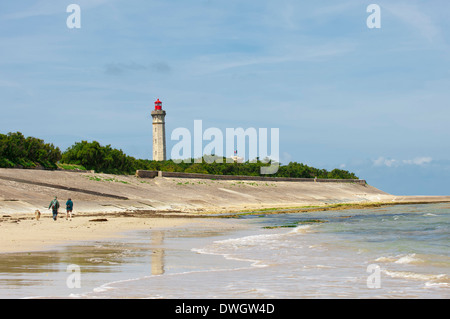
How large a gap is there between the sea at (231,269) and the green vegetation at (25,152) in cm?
4658

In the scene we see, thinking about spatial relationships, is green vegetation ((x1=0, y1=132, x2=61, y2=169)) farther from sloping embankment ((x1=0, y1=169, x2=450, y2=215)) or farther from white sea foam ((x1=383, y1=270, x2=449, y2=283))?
white sea foam ((x1=383, y1=270, x2=449, y2=283))

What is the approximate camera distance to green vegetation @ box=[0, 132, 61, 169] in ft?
212

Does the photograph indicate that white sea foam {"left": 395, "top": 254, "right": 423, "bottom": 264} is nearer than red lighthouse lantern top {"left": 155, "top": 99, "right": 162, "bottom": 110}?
Yes

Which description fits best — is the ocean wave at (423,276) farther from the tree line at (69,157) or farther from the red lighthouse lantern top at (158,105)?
the red lighthouse lantern top at (158,105)

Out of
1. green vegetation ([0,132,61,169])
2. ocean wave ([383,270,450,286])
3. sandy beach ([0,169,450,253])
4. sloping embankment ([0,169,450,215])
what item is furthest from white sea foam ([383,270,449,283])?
green vegetation ([0,132,61,169])

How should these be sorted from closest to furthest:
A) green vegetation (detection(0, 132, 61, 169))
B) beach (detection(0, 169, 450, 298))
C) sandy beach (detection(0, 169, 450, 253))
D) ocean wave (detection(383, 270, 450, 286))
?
beach (detection(0, 169, 450, 298))
ocean wave (detection(383, 270, 450, 286))
sandy beach (detection(0, 169, 450, 253))
green vegetation (detection(0, 132, 61, 169))

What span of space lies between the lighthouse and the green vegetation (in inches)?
1673

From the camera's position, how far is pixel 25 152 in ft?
222

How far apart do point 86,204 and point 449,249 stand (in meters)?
33.5

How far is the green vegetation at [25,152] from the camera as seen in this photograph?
64625 mm

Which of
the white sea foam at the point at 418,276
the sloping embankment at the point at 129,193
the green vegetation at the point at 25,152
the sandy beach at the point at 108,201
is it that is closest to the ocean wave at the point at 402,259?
the white sea foam at the point at 418,276

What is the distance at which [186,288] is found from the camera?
1136 cm

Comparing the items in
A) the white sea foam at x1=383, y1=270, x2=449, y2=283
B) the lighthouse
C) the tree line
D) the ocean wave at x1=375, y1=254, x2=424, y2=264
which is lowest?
the ocean wave at x1=375, y1=254, x2=424, y2=264

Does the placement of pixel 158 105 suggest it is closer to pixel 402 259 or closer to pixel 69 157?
pixel 69 157
